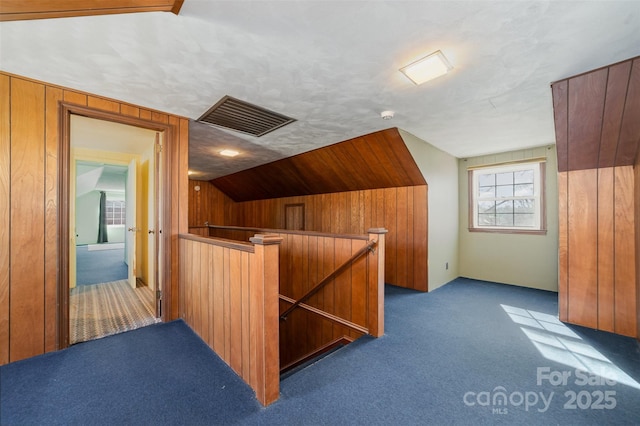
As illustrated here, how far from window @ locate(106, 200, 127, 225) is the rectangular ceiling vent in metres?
10.7

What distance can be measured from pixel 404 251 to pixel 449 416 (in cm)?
278

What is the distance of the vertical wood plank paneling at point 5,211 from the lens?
6.07 feet

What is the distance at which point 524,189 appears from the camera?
13.6 ft

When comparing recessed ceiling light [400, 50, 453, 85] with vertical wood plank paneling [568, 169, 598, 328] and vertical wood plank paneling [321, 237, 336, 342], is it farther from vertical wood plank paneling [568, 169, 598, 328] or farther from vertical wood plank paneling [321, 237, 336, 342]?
vertical wood plank paneling [568, 169, 598, 328]

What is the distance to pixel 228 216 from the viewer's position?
789 cm

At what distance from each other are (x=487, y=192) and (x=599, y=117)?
2442 millimetres

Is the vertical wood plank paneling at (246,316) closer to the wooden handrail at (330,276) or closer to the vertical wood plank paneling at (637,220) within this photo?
the wooden handrail at (330,276)

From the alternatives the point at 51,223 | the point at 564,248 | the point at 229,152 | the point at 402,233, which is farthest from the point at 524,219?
the point at 51,223

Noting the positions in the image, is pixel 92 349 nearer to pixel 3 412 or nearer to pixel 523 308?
pixel 3 412

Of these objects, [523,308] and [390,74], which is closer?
[390,74]

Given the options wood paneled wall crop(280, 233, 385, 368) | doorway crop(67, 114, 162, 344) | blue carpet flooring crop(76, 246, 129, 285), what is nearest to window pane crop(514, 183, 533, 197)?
wood paneled wall crop(280, 233, 385, 368)

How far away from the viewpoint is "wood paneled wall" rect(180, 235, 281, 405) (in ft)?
5.09

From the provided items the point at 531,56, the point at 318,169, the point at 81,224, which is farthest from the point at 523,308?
the point at 81,224

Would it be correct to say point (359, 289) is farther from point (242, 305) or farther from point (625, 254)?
point (625, 254)
